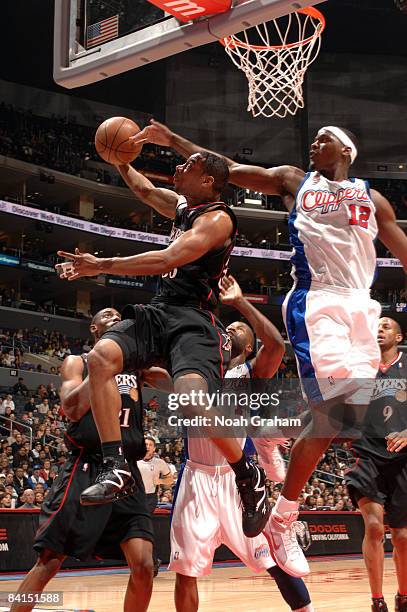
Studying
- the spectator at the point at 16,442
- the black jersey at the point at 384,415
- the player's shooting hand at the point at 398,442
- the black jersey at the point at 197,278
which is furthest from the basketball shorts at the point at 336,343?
the spectator at the point at 16,442

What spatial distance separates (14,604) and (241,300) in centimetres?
230

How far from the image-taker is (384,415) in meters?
6.02

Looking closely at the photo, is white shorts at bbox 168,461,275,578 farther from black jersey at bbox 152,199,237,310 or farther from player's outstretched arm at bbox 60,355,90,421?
black jersey at bbox 152,199,237,310

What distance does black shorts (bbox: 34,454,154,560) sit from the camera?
15.9 feet

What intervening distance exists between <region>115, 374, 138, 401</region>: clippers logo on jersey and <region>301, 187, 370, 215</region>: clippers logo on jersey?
1.72 m

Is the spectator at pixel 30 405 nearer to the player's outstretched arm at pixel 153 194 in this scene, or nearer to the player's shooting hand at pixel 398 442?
the player's outstretched arm at pixel 153 194

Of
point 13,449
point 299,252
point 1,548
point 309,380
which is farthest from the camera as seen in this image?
point 13,449

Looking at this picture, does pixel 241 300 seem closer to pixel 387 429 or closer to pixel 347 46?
pixel 387 429

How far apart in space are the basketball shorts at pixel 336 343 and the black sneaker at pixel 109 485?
3.46ft

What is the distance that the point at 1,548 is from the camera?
32.7ft

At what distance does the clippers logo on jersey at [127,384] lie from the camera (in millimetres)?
5305

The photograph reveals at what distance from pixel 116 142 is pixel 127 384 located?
1618 millimetres

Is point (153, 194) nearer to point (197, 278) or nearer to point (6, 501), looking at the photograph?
point (197, 278)

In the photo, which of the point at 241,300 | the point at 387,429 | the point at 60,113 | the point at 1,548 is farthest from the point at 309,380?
the point at 60,113
